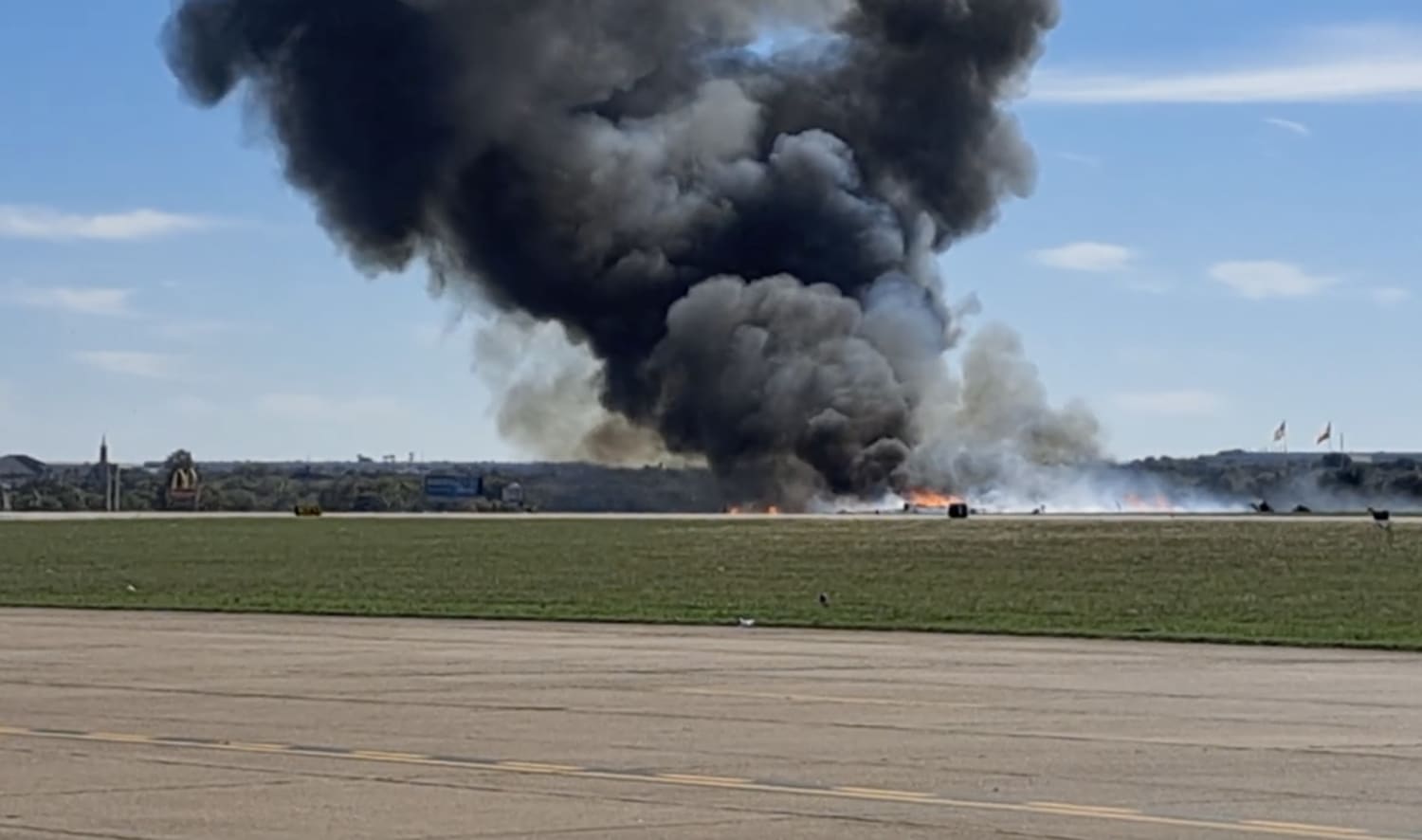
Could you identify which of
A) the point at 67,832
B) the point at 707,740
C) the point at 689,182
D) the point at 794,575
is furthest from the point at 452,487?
the point at 67,832

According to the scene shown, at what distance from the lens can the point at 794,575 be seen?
5050cm

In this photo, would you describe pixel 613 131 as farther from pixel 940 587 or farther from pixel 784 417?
pixel 940 587

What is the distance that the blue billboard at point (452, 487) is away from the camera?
165750mm

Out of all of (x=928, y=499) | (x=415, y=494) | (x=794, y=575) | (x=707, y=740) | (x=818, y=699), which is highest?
(x=415, y=494)

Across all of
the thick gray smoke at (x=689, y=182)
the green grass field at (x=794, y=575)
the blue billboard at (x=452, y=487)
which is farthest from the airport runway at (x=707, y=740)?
the blue billboard at (x=452, y=487)

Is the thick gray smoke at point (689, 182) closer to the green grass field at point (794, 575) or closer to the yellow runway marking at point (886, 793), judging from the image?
the green grass field at point (794, 575)

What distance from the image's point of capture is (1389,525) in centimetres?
8712

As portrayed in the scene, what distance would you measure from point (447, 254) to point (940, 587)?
72122 mm

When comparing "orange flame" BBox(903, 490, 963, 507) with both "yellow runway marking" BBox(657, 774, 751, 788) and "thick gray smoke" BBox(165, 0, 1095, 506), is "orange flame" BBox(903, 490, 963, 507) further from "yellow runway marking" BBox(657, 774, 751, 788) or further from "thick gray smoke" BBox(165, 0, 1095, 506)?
"yellow runway marking" BBox(657, 774, 751, 788)

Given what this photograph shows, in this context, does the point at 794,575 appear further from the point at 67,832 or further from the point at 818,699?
the point at 67,832

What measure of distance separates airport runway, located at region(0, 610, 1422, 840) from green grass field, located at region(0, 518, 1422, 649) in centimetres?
640

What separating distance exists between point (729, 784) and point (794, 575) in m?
34.3

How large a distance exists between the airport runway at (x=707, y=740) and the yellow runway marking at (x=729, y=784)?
39 millimetres

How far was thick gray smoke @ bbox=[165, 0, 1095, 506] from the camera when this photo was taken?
10975cm
